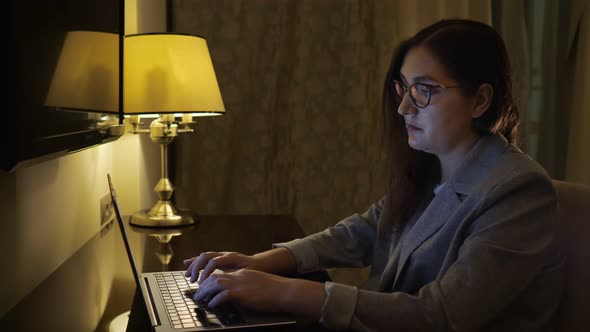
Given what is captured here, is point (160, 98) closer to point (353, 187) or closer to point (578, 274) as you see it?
point (578, 274)

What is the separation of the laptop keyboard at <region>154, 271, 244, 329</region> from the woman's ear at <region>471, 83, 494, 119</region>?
643 mm

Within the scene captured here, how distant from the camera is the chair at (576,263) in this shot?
1.09 meters

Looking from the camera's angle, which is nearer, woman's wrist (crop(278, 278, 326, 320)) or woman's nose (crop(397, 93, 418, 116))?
woman's wrist (crop(278, 278, 326, 320))

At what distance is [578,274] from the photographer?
1102mm

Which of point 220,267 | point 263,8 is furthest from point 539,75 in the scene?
point 220,267

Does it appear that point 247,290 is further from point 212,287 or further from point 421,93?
point 421,93

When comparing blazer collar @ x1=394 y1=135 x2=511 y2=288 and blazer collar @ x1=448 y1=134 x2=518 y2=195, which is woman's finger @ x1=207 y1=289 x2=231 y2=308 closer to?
blazer collar @ x1=394 y1=135 x2=511 y2=288

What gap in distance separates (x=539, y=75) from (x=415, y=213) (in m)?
1.93

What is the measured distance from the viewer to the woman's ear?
119 cm

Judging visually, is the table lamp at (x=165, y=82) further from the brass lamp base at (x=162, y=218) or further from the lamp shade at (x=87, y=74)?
the lamp shade at (x=87, y=74)

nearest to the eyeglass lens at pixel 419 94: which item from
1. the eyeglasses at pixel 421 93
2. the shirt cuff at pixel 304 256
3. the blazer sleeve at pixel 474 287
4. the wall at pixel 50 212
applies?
the eyeglasses at pixel 421 93

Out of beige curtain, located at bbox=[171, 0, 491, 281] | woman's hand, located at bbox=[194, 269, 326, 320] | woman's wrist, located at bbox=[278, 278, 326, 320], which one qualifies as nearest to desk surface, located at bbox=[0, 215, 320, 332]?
woman's hand, located at bbox=[194, 269, 326, 320]

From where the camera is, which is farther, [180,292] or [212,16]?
[212,16]

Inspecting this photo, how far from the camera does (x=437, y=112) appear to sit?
3.96ft
